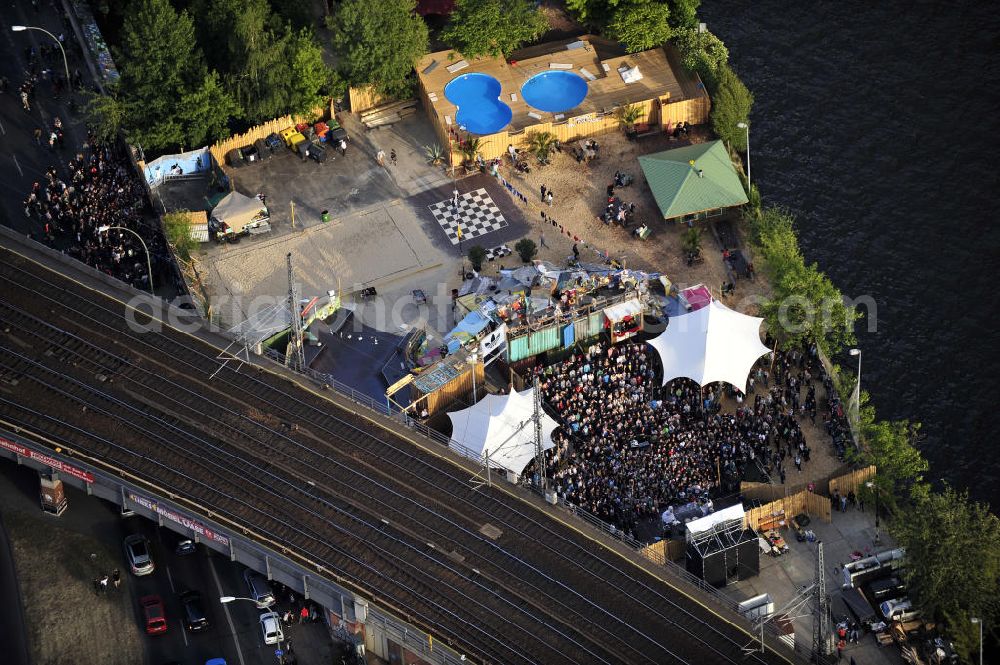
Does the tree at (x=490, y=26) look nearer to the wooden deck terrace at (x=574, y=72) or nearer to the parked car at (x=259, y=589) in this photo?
the wooden deck terrace at (x=574, y=72)

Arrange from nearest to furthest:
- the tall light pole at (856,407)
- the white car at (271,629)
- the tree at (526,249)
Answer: the white car at (271,629)
the tall light pole at (856,407)
the tree at (526,249)

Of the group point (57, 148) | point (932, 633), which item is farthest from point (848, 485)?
point (57, 148)

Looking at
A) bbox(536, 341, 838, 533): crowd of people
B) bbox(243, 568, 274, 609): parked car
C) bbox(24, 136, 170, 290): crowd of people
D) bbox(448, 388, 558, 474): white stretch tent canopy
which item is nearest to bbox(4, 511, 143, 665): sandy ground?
bbox(243, 568, 274, 609): parked car

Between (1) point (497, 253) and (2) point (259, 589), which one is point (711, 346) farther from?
(2) point (259, 589)

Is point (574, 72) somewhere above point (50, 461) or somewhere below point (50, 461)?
above

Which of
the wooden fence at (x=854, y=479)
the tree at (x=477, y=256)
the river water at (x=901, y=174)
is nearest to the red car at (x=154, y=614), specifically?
the tree at (x=477, y=256)

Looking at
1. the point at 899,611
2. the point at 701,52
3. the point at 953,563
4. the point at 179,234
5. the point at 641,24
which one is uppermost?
the point at 641,24

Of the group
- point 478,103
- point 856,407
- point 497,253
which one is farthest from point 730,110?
point 856,407
